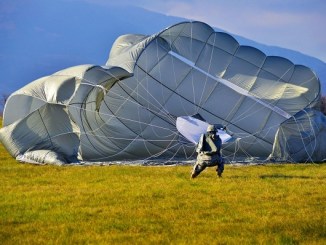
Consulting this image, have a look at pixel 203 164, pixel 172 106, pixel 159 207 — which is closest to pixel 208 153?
pixel 203 164

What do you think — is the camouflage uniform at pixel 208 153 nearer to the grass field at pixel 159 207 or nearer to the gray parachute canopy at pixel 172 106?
the grass field at pixel 159 207

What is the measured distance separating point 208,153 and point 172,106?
7.37m

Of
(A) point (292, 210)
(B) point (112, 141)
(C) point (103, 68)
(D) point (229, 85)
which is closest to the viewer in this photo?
(A) point (292, 210)

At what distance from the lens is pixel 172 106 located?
875 inches

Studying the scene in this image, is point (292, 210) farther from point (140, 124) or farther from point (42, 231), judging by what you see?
point (140, 124)

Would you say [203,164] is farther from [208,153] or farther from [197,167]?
[208,153]

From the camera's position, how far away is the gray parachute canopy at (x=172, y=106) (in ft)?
63.4

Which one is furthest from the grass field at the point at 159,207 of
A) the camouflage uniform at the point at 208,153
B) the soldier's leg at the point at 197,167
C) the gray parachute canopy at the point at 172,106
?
the gray parachute canopy at the point at 172,106

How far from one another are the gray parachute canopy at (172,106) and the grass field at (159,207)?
8.81 feet

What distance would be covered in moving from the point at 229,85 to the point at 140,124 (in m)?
3.50

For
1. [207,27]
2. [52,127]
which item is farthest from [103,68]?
[207,27]

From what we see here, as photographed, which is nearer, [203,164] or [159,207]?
[159,207]

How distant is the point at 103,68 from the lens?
18.2 metres

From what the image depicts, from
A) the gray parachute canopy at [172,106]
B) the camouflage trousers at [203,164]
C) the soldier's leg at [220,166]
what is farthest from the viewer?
the gray parachute canopy at [172,106]
